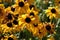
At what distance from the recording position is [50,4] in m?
2.83

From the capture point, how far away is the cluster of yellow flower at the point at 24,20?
7.29 ft

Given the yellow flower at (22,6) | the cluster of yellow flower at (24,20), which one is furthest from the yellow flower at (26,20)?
the yellow flower at (22,6)

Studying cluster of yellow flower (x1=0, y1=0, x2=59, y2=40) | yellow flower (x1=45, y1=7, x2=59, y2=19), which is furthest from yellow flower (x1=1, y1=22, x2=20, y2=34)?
yellow flower (x1=45, y1=7, x2=59, y2=19)

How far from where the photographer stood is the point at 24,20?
2268 millimetres

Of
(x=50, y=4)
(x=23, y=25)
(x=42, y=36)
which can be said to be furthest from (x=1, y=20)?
(x=50, y=4)

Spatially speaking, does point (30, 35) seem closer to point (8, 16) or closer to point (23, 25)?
point (23, 25)

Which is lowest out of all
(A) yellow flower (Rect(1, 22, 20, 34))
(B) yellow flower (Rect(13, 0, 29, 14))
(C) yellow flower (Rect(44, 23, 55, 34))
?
(C) yellow flower (Rect(44, 23, 55, 34))

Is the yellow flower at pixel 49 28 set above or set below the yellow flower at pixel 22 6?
below

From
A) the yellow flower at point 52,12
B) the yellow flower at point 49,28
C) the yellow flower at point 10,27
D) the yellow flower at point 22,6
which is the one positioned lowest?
the yellow flower at point 49,28

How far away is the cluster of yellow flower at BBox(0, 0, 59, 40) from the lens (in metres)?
2.22

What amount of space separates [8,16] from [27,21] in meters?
0.18

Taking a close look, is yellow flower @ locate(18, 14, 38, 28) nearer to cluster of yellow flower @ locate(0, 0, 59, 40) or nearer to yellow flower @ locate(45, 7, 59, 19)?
cluster of yellow flower @ locate(0, 0, 59, 40)

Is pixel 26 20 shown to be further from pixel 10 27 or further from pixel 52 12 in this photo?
pixel 52 12

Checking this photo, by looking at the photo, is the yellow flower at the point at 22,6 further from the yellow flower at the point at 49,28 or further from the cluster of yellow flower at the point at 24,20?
the yellow flower at the point at 49,28
